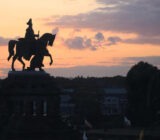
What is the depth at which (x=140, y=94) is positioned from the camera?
96562 millimetres

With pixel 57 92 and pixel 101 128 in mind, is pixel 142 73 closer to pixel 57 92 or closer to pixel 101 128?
pixel 101 128

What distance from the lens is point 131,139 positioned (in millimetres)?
68188

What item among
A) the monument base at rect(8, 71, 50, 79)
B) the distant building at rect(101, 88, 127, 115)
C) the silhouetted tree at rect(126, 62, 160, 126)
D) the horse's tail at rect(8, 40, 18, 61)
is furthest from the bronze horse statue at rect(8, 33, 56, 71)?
the distant building at rect(101, 88, 127, 115)

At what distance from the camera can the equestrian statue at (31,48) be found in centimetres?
5709

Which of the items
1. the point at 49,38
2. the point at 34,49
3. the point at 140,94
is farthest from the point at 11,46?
the point at 140,94

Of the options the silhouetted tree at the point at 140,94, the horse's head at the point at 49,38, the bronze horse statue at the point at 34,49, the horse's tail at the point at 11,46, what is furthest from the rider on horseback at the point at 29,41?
the silhouetted tree at the point at 140,94

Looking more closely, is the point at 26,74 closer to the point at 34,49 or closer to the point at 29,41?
the point at 34,49

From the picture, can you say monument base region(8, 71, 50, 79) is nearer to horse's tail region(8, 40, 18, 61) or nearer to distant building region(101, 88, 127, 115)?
horse's tail region(8, 40, 18, 61)

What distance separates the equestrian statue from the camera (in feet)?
187

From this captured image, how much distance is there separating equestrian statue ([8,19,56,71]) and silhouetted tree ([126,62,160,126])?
33.8 m

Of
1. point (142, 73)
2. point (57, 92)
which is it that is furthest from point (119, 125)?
point (57, 92)

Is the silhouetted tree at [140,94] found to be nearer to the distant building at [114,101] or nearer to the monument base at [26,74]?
the monument base at [26,74]

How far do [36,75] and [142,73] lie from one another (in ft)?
140

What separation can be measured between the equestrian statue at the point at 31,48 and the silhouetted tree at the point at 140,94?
111ft
